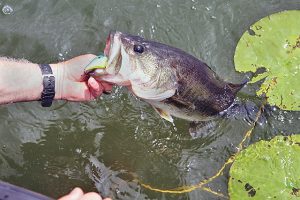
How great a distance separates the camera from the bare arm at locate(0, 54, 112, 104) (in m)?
3.17

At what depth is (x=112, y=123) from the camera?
12.8 ft

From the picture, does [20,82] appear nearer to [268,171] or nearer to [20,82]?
[20,82]

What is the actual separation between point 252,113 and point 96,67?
66.3 inches

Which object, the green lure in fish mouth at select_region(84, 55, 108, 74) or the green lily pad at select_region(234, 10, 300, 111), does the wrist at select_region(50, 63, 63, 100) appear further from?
the green lily pad at select_region(234, 10, 300, 111)

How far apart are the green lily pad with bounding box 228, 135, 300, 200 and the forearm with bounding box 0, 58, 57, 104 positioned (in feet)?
5.14

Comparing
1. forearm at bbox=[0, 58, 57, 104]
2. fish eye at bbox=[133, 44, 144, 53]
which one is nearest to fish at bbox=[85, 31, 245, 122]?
fish eye at bbox=[133, 44, 144, 53]

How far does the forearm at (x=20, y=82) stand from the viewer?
321 centimetres

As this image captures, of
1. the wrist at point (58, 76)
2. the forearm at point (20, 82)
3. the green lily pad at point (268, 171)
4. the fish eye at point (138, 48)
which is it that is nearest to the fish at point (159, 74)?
the fish eye at point (138, 48)

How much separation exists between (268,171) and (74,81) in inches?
61.1

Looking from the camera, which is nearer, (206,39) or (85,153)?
(85,153)

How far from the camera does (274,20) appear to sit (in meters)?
3.91

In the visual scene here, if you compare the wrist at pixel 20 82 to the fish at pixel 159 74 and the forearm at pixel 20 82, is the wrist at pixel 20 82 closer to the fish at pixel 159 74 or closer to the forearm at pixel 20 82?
the forearm at pixel 20 82

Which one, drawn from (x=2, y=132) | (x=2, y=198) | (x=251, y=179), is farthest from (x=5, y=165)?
(x=251, y=179)

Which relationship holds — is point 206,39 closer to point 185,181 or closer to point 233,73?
point 233,73
